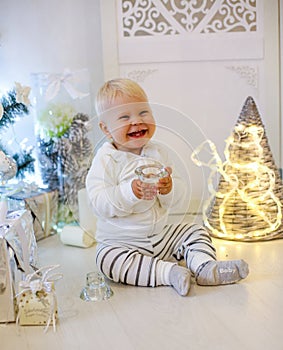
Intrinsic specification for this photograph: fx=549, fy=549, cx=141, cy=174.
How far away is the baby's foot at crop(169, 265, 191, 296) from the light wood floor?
2cm

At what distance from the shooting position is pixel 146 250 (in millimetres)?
1453

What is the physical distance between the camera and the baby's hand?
141 cm

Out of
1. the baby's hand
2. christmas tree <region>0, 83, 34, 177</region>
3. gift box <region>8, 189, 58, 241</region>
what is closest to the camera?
the baby's hand

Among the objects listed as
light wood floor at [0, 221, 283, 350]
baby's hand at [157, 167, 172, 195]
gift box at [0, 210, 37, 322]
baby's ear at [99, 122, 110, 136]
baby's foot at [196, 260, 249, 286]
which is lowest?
light wood floor at [0, 221, 283, 350]

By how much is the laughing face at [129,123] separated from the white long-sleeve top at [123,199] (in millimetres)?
31

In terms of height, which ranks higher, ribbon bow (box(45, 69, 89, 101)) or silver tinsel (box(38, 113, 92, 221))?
ribbon bow (box(45, 69, 89, 101))

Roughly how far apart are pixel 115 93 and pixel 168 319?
585 millimetres

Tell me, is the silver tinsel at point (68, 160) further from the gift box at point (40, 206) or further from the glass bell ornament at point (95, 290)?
the glass bell ornament at point (95, 290)

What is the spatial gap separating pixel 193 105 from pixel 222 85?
0.13 metres

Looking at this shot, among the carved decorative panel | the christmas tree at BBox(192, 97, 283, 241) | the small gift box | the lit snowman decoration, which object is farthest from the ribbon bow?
the small gift box

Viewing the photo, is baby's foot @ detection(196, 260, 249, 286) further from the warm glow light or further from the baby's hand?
the warm glow light

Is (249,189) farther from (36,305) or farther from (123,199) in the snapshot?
(36,305)

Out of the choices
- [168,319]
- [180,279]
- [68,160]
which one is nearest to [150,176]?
[180,279]

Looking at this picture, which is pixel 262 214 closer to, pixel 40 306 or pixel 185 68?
pixel 185 68
